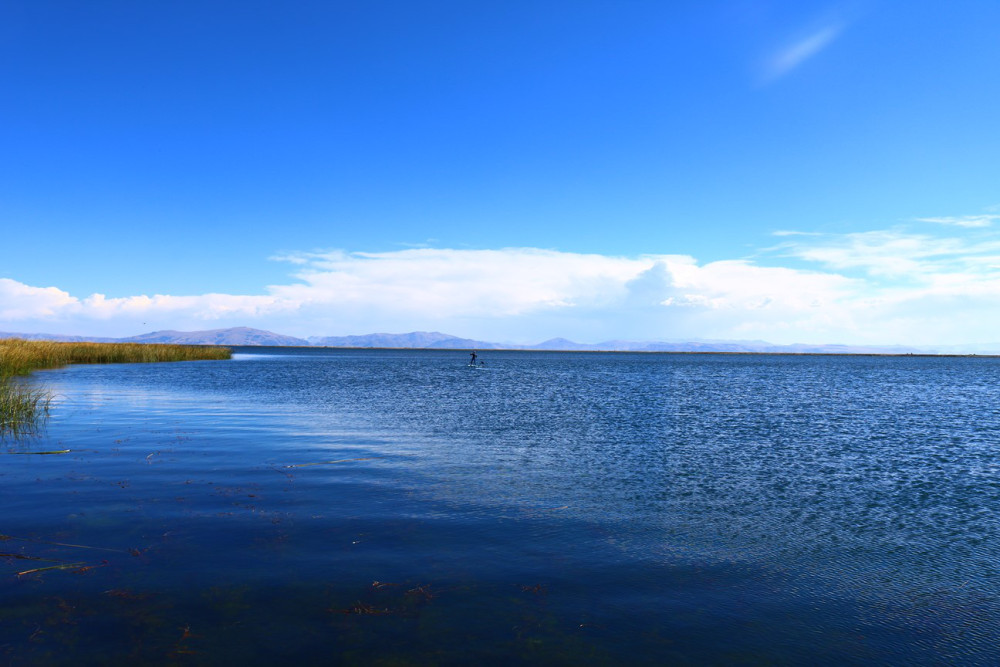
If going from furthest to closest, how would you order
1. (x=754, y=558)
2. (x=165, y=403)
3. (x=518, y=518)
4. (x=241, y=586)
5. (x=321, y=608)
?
A: (x=165, y=403), (x=518, y=518), (x=754, y=558), (x=241, y=586), (x=321, y=608)

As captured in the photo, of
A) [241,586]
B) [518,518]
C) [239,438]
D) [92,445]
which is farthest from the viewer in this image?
[239,438]

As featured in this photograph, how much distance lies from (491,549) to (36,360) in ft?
219

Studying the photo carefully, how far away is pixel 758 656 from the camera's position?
7355 millimetres

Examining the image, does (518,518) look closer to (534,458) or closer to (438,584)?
(438,584)

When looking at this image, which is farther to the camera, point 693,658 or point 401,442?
point 401,442

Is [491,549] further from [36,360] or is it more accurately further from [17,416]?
[36,360]

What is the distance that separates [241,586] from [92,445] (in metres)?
15.1

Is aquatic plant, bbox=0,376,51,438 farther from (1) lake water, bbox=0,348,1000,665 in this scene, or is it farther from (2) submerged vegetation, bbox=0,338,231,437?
(1) lake water, bbox=0,348,1000,665

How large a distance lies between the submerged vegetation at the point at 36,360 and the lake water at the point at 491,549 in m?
1.47

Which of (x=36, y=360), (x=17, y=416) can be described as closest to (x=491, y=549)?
(x=17, y=416)

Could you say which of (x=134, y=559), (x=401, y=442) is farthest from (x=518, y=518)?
(x=401, y=442)

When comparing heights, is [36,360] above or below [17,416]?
above

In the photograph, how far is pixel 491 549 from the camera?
35.6 ft

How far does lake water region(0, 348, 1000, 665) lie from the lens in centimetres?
749
